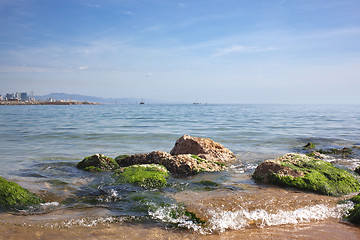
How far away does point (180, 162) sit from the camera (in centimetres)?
805

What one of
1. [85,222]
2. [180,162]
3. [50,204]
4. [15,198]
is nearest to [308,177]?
[180,162]

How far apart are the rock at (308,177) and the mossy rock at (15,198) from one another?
5343 mm

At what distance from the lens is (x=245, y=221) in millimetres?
4652

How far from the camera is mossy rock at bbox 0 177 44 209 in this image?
202 inches

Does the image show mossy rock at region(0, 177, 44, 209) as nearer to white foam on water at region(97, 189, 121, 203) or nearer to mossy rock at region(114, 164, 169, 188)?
white foam on water at region(97, 189, 121, 203)

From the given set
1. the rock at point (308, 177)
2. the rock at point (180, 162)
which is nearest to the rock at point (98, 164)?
the rock at point (180, 162)

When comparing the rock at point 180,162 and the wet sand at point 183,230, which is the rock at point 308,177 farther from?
the rock at point 180,162

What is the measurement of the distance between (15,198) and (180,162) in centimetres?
430

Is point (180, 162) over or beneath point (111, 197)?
over

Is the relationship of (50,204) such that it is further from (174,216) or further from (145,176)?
(174,216)

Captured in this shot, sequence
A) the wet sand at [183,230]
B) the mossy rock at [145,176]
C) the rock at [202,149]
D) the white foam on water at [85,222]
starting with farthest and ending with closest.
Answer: the rock at [202,149] < the mossy rock at [145,176] < the white foam on water at [85,222] < the wet sand at [183,230]

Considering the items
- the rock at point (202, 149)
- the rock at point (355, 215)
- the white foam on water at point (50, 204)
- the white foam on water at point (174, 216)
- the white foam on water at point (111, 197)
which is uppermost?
the rock at point (202, 149)

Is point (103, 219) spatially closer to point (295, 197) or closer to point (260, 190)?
point (260, 190)

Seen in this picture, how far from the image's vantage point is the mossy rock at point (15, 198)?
512 cm
